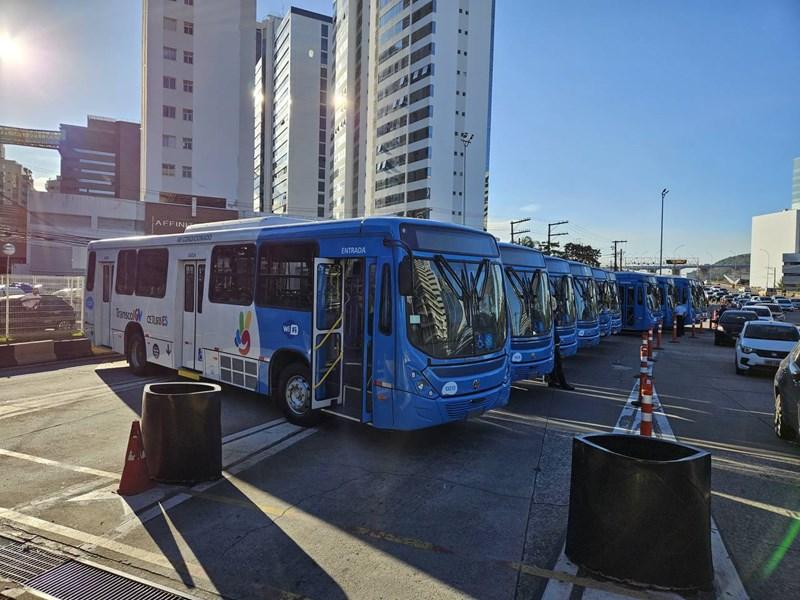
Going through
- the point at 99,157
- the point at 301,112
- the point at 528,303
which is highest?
the point at 301,112

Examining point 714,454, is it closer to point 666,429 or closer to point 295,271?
point 666,429

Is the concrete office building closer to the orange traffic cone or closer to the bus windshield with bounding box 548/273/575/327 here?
the bus windshield with bounding box 548/273/575/327

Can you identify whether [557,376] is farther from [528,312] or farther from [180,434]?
[180,434]

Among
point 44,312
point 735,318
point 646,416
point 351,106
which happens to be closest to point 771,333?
point 735,318

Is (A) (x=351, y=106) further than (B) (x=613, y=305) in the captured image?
Yes

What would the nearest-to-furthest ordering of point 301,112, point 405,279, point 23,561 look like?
point 23,561
point 405,279
point 301,112

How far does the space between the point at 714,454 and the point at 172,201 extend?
64.7 m

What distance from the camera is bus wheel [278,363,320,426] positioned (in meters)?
8.13

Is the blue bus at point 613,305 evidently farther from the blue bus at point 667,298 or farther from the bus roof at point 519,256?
the bus roof at point 519,256

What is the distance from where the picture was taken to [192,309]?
35.1 ft

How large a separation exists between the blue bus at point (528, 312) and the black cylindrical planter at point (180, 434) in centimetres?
612

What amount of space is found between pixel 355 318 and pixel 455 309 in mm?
1518

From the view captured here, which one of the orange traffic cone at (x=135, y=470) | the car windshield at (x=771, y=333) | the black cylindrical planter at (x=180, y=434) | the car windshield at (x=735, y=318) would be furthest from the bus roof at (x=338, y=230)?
the car windshield at (x=735, y=318)

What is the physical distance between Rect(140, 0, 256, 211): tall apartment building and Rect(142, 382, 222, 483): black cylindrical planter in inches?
2448
